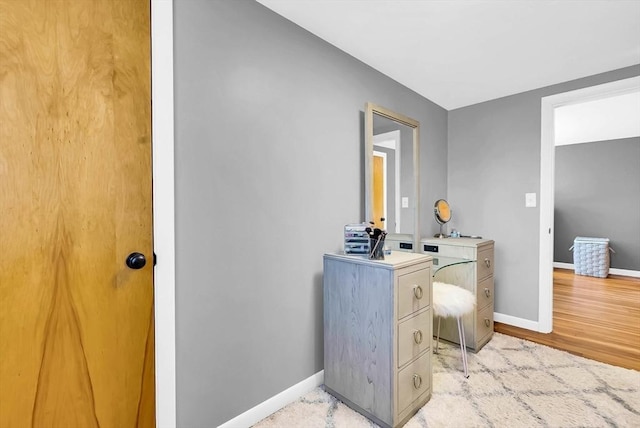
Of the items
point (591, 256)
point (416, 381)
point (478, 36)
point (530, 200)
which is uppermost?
point (478, 36)

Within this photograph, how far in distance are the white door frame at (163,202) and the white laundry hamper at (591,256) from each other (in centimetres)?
620

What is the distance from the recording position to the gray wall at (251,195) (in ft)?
4.26

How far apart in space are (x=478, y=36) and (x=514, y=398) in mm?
2244

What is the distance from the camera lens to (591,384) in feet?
5.99

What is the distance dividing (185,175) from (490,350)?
2.54 meters

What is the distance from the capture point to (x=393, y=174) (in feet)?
7.55

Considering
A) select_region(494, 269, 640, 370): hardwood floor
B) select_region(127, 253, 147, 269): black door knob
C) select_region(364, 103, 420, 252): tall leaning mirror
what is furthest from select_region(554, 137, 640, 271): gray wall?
select_region(127, 253, 147, 269): black door knob

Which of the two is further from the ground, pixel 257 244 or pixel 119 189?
pixel 119 189

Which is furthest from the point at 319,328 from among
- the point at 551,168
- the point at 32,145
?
the point at 551,168

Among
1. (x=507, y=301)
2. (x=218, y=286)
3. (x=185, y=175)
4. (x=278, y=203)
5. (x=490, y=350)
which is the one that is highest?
(x=185, y=175)

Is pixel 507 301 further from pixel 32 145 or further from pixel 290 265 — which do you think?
pixel 32 145

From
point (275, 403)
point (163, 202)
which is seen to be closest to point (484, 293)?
point (275, 403)

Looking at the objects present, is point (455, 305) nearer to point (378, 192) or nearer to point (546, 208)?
point (378, 192)

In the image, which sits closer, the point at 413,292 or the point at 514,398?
the point at 413,292
